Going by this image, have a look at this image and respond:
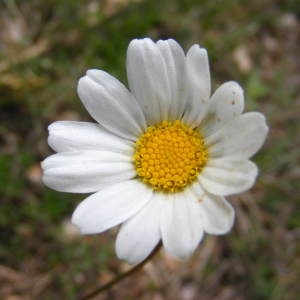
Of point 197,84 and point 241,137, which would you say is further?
point 197,84

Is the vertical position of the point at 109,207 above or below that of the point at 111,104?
below

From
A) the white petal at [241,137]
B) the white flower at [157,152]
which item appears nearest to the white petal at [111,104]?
the white flower at [157,152]

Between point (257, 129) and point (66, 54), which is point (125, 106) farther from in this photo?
point (66, 54)

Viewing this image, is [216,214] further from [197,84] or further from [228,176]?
[197,84]

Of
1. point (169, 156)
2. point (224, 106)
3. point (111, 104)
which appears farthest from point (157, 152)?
point (224, 106)

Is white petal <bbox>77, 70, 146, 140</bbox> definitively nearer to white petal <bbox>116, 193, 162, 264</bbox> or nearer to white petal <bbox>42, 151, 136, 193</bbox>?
white petal <bbox>42, 151, 136, 193</bbox>

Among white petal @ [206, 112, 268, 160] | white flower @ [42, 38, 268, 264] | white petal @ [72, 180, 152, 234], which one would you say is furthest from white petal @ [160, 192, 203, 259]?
white petal @ [206, 112, 268, 160]
